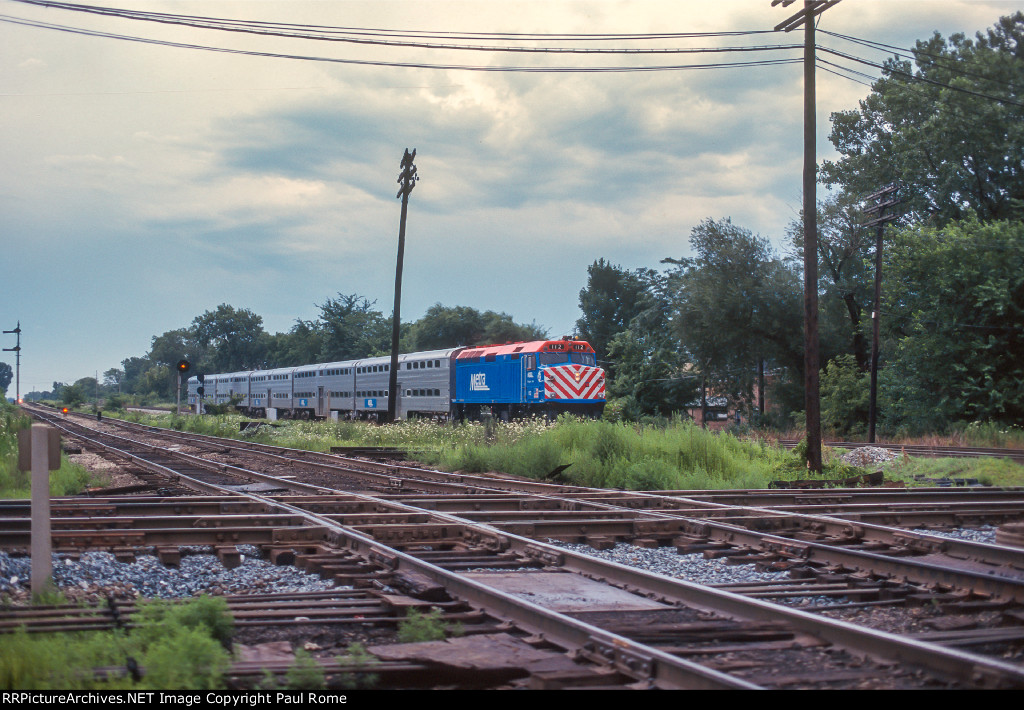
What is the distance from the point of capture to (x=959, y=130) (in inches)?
1517

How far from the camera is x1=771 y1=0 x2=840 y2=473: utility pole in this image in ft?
54.6

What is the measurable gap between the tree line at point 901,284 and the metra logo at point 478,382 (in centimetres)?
1116

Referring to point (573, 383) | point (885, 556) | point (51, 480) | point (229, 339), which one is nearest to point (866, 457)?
point (573, 383)

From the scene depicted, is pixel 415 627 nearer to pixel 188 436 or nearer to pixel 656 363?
pixel 188 436

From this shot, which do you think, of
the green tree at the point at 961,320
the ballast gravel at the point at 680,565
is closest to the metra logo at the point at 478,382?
the green tree at the point at 961,320

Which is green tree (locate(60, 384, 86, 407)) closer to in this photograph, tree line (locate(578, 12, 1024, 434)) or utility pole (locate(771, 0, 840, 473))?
tree line (locate(578, 12, 1024, 434))

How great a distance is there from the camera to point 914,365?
32344 mm

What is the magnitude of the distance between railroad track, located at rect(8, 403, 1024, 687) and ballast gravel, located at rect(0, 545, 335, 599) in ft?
0.63

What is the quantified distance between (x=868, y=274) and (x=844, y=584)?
40.1 m

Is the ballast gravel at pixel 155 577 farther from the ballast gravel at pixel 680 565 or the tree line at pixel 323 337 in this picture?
the tree line at pixel 323 337

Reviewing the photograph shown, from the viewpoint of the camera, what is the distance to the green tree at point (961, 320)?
29.4 meters

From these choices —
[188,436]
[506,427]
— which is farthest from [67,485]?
[188,436]

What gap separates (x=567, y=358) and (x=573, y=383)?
98 centimetres

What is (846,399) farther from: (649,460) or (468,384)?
(649,460)
